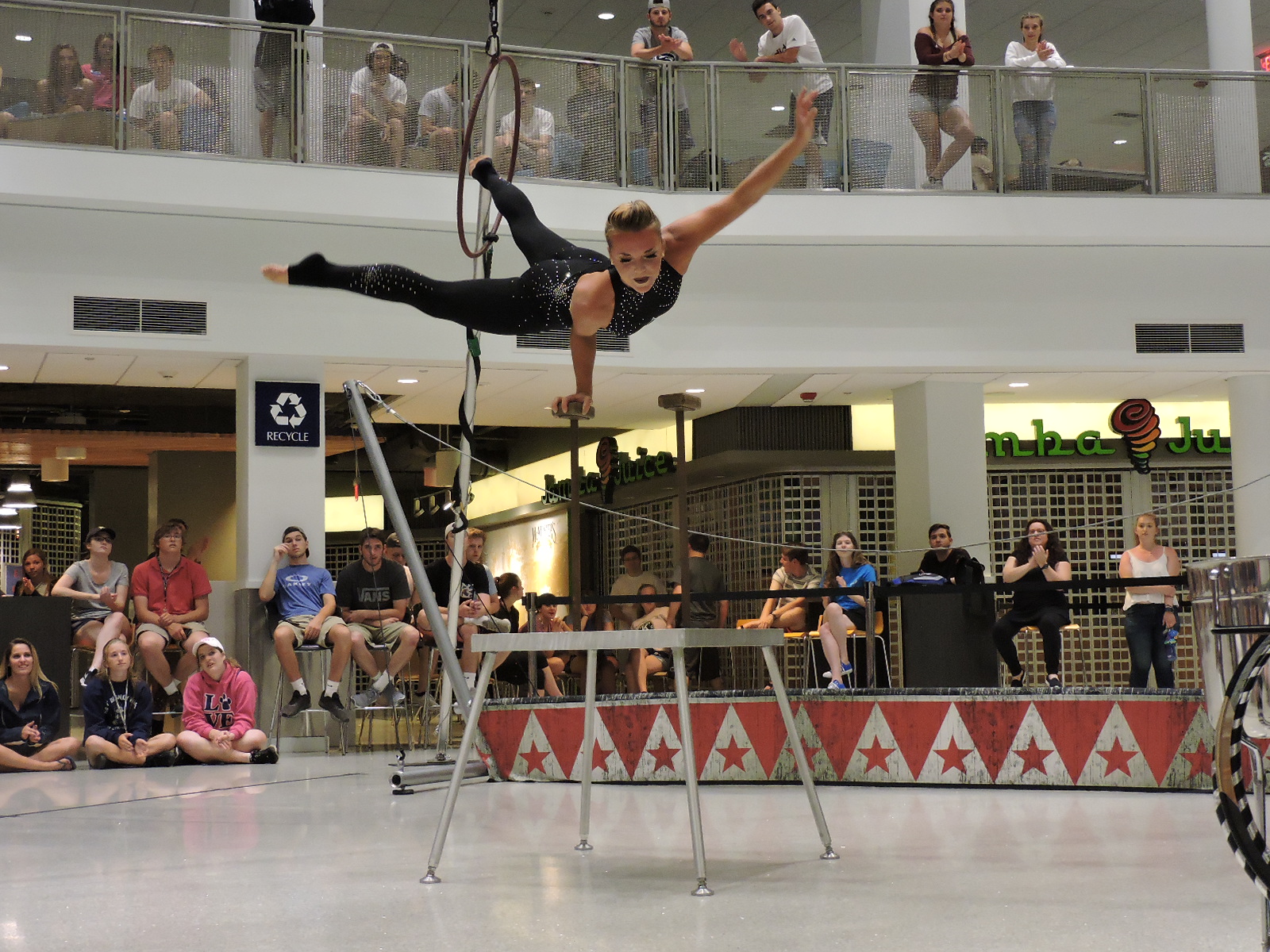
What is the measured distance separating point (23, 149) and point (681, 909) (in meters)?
7.77

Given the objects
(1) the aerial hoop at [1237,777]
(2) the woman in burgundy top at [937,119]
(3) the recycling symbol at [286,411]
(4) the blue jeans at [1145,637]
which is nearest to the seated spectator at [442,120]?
(3) the recycling symbol at [286,411]

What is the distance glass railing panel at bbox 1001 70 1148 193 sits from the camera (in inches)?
407

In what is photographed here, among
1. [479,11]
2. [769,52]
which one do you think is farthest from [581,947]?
[479,11]

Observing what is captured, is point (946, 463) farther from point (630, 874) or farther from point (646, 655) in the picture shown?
point (630, 874)

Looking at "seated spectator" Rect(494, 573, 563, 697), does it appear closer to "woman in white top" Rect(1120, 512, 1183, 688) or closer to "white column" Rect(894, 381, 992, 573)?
"white column" Rect(894, 381, 992, 573)

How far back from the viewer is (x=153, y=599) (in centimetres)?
909

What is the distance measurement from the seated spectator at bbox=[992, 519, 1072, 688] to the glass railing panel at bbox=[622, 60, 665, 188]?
3834 mm

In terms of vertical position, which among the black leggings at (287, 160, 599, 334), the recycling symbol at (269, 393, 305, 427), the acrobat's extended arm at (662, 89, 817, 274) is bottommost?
the black leggings at (287, 160, 599, 334)

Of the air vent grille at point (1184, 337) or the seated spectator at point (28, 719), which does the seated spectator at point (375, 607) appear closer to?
the seated spectator at point (28, 719)

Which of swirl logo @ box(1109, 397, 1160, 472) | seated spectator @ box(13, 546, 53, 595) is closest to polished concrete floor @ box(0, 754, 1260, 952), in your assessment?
seated spectator @ box(13, 546, 53, 595)

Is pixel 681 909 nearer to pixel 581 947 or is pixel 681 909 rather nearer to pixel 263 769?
pixel 581 947

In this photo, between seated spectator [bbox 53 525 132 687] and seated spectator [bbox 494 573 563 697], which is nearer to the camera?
seated spectator [bbox 53 525 132 687]

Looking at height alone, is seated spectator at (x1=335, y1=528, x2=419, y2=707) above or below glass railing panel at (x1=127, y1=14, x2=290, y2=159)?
below

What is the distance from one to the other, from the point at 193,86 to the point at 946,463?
6.81 meters
